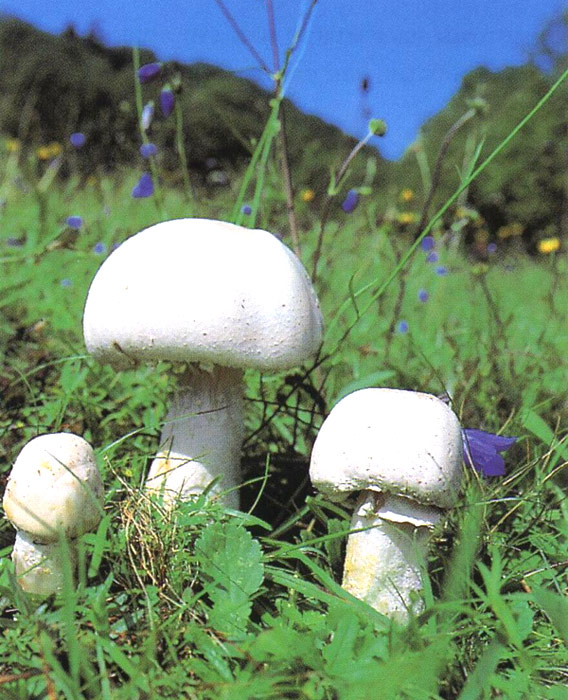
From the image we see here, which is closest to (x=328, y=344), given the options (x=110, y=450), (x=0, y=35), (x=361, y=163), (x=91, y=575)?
(x=110, y=450)

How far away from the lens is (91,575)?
1.34 metres

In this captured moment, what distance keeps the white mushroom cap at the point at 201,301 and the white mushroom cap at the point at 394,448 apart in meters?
0.24

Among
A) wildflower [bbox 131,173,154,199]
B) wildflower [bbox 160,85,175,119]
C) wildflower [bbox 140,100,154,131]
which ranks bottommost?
wildflower [bbox 131,173,154,199]

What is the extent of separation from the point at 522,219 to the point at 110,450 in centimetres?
1094

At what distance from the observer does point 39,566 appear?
1325 millimetres

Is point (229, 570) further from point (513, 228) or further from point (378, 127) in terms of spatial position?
point (513, 228)

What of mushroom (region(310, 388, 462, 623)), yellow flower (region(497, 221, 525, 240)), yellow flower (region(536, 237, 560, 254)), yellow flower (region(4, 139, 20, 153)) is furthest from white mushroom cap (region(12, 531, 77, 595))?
yellow flower (region(497, 221, 525, 240))

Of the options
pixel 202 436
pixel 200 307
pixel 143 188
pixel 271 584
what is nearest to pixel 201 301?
pixel 200 307

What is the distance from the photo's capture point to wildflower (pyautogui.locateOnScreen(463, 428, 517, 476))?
64.7 inches

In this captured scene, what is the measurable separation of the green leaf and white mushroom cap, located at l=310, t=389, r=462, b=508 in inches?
7.9

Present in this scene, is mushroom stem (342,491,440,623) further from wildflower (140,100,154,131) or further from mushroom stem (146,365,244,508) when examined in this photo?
wildflower (140,100,154,131)

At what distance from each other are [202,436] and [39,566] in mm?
505

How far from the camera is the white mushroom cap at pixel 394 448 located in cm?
130

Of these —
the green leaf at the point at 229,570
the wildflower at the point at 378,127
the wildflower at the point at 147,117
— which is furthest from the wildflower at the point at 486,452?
the wildflower at the point at 147,117
